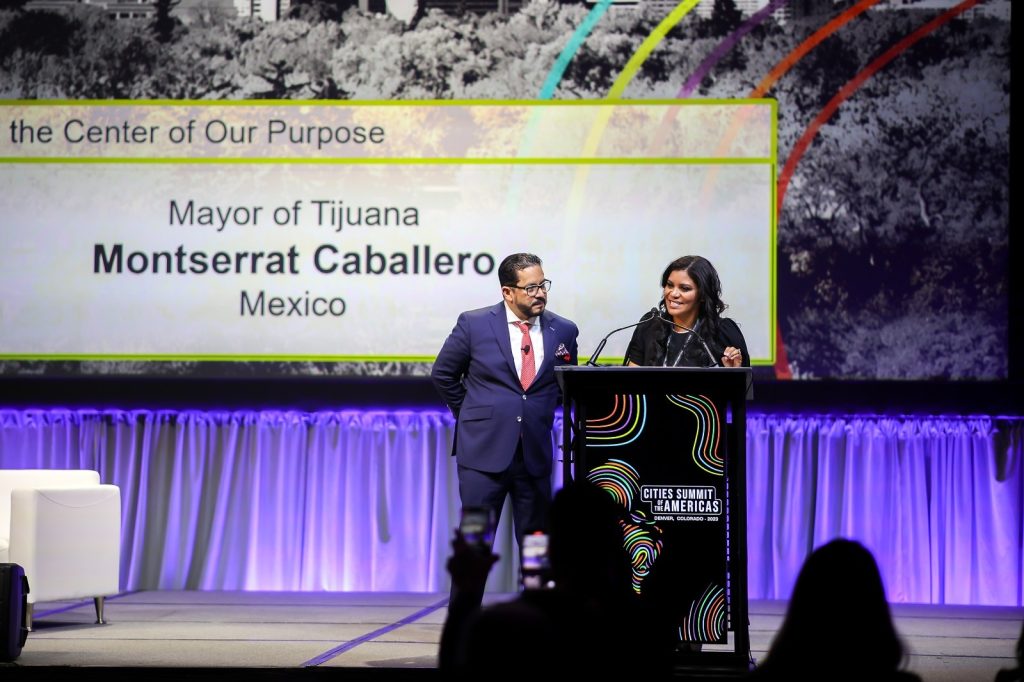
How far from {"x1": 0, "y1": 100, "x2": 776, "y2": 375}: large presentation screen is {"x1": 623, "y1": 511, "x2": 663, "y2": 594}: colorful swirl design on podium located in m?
2.54

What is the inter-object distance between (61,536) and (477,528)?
11.7 ft

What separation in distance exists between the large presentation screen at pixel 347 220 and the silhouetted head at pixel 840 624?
4518 mm

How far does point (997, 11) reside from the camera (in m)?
6.59

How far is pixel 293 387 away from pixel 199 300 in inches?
25.0

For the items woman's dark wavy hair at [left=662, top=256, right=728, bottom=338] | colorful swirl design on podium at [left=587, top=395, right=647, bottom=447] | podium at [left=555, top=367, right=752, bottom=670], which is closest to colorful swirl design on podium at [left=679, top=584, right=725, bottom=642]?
podium at [left=555, top=367, right=752, bottom=670]

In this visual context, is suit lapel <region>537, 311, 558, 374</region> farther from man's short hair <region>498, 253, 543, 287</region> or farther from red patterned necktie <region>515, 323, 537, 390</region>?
man's short hair <region>498, 253, 543, 287</region>

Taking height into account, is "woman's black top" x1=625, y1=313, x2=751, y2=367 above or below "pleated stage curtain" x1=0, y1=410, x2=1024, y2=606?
above

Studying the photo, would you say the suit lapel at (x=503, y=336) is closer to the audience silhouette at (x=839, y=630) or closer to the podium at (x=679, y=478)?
the podium at (x=679, y=478)

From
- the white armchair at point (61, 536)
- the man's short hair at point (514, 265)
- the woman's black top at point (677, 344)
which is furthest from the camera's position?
the white armchair at point (61, 536)

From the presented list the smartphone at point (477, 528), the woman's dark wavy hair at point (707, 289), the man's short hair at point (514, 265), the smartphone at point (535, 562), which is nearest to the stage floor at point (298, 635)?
the woman's dark wavy hair at point (707, 289)

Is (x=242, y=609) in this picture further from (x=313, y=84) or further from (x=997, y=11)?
(x=997, y=11)

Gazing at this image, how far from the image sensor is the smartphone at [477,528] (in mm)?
2344

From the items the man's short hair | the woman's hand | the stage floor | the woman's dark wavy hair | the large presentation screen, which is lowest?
the stage floor

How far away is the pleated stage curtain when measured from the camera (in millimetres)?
6711
